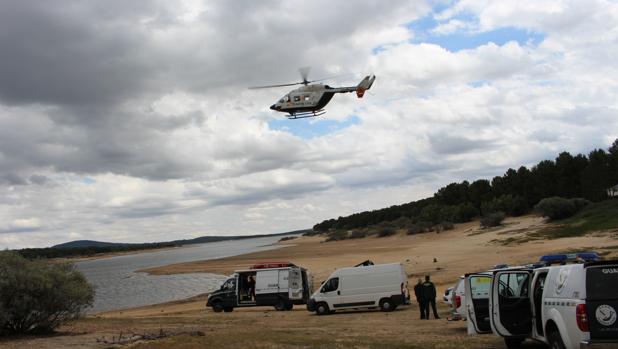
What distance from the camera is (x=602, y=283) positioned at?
908 cm

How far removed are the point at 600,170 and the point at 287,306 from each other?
70.6 metres

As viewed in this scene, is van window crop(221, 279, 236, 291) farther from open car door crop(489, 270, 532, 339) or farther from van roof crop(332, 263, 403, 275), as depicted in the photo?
open car door crop(489, 270, 532, 339)

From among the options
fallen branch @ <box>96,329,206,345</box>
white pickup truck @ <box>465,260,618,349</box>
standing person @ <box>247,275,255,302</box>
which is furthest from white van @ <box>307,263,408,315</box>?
white pickup truck @ <box>465,260,618,349</box>

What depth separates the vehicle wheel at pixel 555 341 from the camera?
990 cm

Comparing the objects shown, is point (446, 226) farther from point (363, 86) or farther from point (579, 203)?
point (363, 86)

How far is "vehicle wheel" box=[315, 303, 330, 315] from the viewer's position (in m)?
26.9

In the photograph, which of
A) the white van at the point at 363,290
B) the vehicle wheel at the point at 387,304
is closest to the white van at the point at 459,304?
the white van at the point at 363,290

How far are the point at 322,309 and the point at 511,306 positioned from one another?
15777mm

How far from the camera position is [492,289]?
12.3 meters

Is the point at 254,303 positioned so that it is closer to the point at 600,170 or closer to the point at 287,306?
the point at 287,306

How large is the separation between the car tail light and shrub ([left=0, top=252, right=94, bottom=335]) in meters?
14.6

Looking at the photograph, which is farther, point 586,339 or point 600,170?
point 600,170

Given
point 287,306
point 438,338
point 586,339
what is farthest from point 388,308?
point 586,339

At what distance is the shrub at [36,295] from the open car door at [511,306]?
12.6 meters
